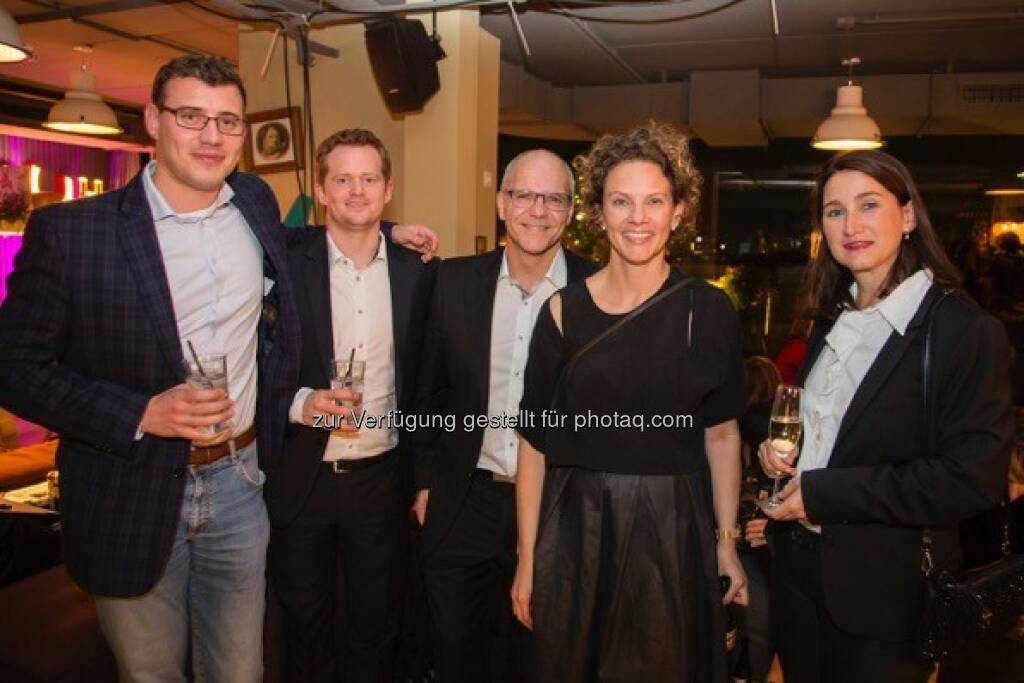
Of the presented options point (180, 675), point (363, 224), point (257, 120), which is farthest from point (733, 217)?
point (180, 675)

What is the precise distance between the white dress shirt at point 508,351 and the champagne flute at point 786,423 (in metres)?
0.82

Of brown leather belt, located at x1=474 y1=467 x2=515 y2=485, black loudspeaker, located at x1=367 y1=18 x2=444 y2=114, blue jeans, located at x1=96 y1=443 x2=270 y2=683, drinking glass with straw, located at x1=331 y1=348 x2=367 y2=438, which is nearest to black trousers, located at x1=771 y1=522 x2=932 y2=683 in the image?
brown leather belt, located at x1=474 y1=467 x2=515 y2=485

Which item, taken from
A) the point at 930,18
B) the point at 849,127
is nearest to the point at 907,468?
the point at 849,127

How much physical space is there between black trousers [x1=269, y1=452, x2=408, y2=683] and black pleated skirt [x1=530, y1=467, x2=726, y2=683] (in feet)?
2.57

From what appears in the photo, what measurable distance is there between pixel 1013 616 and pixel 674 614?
80cm

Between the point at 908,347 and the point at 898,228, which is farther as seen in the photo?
the point at 898,228

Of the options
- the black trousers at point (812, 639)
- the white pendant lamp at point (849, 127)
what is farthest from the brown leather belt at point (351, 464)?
the white pendant lamp at point (849, 127)

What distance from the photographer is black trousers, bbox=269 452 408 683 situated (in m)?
2.47

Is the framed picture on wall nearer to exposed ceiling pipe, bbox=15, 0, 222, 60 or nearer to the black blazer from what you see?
exposed ceiling pipe, bbox=15, 0, 222, 60

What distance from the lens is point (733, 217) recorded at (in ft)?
32.7

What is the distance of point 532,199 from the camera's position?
2.47m

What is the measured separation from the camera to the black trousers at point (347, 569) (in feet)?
8.11

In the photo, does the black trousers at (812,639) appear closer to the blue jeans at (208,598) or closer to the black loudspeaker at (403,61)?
the blue jeans at (208,598)

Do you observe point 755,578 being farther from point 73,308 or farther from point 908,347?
point 73,308
